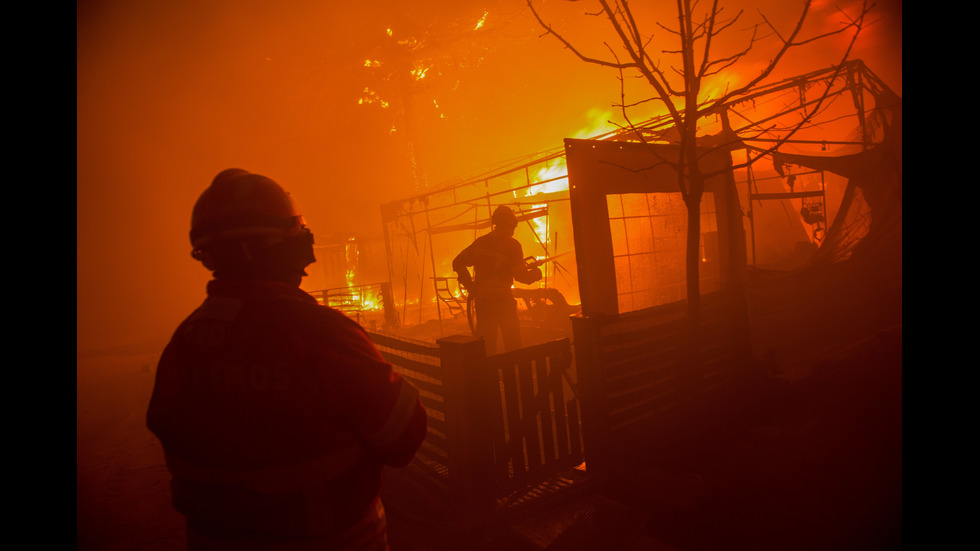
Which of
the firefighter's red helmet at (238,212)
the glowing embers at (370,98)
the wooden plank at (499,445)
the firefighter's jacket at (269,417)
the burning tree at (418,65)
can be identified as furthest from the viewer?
the burning tree at (418,65)

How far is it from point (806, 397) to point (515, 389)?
3.73 meters

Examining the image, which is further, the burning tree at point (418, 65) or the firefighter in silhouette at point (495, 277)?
the burning tree at point (418, 65)

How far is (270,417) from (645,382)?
382 centimetres

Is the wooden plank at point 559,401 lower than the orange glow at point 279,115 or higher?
lower

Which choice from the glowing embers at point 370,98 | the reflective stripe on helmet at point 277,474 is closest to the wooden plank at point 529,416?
the reflective stripe on helmet at point 277,474

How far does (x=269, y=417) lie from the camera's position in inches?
54.2

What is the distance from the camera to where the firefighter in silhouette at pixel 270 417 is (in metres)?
1.38

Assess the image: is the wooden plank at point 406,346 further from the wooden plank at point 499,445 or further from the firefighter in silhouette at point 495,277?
the firefighter in silhouette at point 495,277

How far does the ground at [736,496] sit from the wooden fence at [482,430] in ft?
0.90

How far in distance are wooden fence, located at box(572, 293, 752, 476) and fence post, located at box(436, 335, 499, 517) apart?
1.08 meters

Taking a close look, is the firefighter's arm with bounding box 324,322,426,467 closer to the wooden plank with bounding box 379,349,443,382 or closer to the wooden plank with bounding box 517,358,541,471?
the wooden plank with bounding box 379,349,443,382

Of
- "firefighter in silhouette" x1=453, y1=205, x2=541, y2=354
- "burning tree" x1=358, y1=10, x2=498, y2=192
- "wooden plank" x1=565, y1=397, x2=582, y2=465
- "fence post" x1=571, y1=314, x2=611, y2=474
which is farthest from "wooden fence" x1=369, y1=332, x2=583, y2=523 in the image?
"burning tree" x1=358, y1=10, x2=498, y2=192

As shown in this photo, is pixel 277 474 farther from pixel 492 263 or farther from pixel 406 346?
pixel 492 263

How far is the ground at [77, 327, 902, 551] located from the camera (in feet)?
10.3
